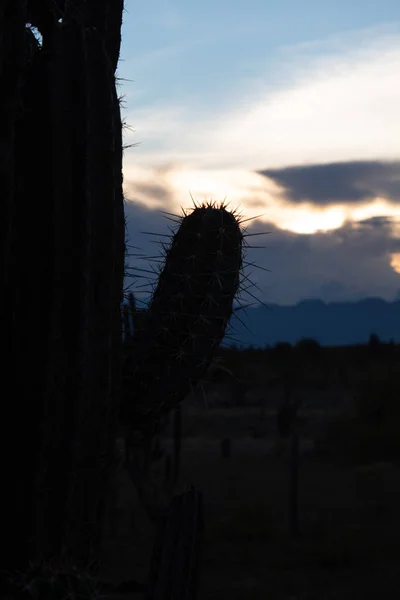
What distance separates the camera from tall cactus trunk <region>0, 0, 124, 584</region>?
439 centimetres

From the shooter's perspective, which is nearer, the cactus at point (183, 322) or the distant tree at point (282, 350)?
the cactus at point (183, 322)

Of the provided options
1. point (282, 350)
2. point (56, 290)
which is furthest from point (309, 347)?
point (56, 290)

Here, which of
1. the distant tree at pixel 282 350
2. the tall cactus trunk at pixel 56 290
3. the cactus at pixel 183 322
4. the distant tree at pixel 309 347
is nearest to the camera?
the tall cactus trunk at pixel 56 290

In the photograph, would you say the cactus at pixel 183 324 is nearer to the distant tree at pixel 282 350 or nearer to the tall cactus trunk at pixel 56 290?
the tall cactus trunk at pixel 56 290

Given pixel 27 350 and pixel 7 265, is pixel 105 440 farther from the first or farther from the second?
pixel 7 265

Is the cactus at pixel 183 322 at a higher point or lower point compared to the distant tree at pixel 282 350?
lower

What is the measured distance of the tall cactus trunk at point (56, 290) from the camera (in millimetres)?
4387

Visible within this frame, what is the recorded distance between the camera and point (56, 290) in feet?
14.3

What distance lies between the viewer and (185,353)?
5332 millimetres

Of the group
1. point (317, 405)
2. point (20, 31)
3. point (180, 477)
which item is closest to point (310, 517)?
point (180, 477)

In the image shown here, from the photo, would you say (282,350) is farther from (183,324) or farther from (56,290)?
(56,290)

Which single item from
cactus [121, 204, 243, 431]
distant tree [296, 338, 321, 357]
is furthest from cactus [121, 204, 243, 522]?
distant tree [296, 338, 321, 357]

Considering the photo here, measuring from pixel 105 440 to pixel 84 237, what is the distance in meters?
1.15

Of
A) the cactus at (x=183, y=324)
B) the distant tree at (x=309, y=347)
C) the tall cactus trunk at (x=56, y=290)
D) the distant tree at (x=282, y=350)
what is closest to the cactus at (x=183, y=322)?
the cactus at (x=183, y=324)
